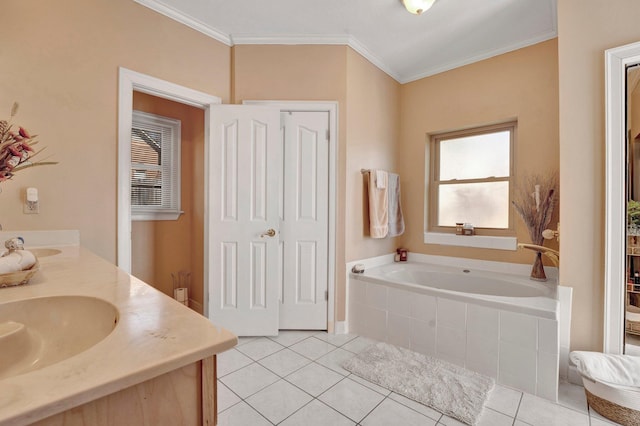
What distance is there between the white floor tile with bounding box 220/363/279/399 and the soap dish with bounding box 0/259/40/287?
1.29m

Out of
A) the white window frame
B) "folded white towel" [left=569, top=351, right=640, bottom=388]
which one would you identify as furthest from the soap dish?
the white window frame

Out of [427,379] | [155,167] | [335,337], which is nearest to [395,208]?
[335,337]

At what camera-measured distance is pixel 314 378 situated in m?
1.92

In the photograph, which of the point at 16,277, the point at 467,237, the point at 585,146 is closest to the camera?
the point at 16,277

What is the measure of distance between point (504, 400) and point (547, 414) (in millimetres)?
197

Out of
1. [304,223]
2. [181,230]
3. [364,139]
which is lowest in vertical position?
[181,230]

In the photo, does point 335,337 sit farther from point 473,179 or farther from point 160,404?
point 160,404

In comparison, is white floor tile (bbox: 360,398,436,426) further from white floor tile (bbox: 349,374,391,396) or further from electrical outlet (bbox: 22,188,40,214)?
electrical outlet (bbox: 22,188,40,214)

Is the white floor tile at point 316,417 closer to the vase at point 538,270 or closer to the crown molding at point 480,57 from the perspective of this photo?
the vase at point 538,270

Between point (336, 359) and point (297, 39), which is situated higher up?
point (297, 39)

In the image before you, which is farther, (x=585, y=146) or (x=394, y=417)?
(x=585, y=146)

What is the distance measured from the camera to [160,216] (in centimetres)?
306

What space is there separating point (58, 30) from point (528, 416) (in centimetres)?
348

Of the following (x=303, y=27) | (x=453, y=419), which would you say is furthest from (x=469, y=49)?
(x=453, y=419)
